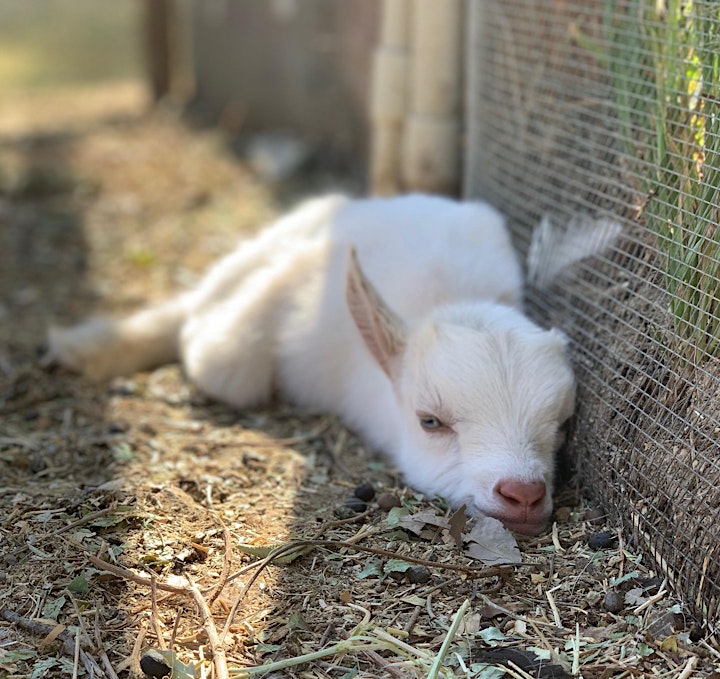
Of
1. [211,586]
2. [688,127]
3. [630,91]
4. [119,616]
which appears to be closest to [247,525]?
[211,586]

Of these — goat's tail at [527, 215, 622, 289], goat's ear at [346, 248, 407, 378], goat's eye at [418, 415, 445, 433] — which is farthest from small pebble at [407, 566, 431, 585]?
goat's tail at [527, 215, 622, 289]

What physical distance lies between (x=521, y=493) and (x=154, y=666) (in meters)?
1.28

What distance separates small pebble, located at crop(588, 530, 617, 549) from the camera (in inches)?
118

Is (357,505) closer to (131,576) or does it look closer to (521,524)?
(521,524)

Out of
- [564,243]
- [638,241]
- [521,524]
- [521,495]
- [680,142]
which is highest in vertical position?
[680,142]

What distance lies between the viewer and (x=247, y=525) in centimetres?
322

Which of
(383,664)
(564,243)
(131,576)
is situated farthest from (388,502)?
(564,243)

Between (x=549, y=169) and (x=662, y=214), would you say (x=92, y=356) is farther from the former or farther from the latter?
(x=662, y=214)

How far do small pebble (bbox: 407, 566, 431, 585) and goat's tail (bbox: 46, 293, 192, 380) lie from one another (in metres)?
2.48

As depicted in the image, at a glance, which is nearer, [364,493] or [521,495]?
[521,495]

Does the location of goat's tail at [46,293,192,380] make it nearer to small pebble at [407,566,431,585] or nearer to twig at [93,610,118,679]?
twig at [93,610,118,679]

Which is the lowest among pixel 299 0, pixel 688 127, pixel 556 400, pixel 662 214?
pixel 556 400

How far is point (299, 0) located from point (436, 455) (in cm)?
609

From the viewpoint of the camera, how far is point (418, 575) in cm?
290
